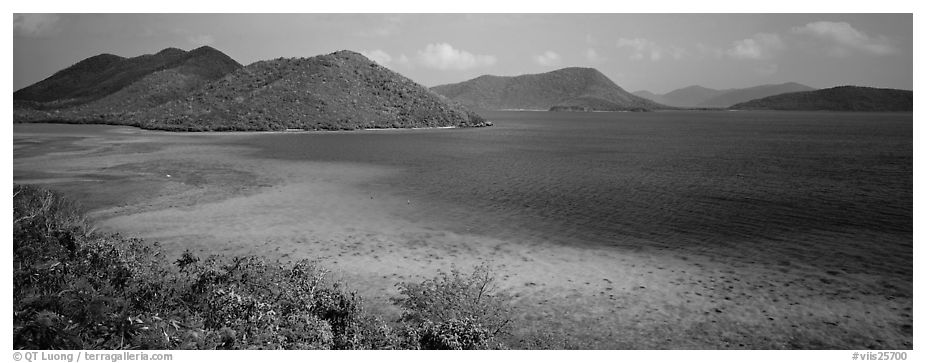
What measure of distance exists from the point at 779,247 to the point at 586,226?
6.18 m

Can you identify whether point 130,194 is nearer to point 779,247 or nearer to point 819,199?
point 779,247

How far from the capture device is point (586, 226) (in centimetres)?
1994

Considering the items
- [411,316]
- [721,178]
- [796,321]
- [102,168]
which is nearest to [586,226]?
[796,321]

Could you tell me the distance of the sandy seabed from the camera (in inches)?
430

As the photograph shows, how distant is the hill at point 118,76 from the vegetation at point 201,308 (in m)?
127

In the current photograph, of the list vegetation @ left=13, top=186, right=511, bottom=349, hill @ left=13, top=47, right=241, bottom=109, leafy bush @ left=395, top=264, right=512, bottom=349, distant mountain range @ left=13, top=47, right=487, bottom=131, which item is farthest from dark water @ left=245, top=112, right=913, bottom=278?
hill @ left=13, top=47, right=241, bottom=109

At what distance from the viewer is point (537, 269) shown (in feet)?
48.7

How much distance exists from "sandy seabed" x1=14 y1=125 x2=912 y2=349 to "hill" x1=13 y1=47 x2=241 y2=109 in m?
114

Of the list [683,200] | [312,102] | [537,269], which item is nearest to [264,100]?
[312,102]

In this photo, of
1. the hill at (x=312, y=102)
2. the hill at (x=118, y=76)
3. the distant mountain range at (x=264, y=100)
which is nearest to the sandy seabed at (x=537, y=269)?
the hill at (x=312, y=102)

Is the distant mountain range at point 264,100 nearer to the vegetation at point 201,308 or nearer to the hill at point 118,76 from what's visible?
the hill at point 118,76

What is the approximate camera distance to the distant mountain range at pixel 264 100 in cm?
8531

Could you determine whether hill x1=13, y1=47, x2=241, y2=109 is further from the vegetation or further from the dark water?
the vegetation

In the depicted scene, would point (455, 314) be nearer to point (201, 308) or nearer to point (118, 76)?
point (201, 308)
